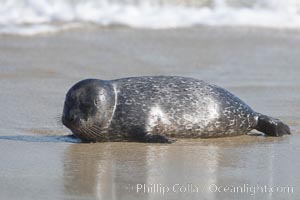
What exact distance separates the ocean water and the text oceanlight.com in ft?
24.1

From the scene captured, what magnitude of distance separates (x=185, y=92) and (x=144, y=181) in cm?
182

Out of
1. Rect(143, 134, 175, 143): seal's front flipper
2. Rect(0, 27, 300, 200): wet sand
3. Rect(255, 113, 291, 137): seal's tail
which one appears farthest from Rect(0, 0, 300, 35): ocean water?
Rect(143, 134, 175, 143): seal's front flipper

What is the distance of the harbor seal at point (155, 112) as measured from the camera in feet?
22.0

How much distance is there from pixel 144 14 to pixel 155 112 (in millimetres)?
6798

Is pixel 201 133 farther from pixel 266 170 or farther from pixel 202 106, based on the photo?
pixel 266 170

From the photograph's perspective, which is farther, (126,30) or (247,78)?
(126,30)

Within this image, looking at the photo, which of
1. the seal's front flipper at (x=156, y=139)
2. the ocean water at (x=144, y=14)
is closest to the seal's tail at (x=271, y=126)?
the seal's front flipper at (x=156, y=139)

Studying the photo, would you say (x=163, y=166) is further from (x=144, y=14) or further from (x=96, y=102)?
(x=144, y=14)

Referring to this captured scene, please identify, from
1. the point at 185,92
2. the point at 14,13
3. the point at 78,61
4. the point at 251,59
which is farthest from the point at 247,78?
the point at 14,13

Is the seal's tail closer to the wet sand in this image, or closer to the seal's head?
the wet sand

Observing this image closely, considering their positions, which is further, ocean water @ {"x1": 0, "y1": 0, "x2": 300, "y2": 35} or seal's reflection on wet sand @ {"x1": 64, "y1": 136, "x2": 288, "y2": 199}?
ocean water @ {"x1": 0, "y1": 0, "x2": 300, "y2": 35}

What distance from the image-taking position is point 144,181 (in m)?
5.39

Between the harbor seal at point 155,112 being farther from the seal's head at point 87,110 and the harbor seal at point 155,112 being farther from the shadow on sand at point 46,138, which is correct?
the shadow on sand at point 46,138

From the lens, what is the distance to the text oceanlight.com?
5.17 metres
